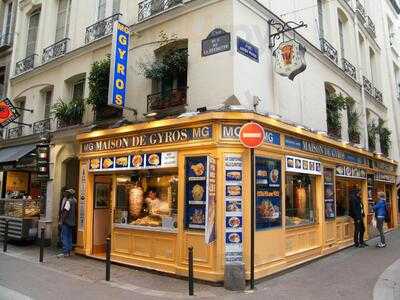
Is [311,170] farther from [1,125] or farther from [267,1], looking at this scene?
[1,125]

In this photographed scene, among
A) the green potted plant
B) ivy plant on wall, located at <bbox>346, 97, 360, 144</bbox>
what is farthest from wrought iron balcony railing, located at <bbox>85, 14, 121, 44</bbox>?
ivy plant on wall, located at <bbox>346, 97, 360, 144</bbox>

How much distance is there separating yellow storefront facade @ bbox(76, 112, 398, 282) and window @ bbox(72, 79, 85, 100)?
2.44m

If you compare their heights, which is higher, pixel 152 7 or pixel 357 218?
pixel 152 7

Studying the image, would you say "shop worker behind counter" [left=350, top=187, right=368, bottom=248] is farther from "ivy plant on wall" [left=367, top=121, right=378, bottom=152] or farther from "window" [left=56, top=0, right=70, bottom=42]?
"window" [left=56, top=0, right=70, bottom=42]

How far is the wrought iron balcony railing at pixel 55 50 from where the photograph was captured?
1345 cm

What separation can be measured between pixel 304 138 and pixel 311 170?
2.99ft

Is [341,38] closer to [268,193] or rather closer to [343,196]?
[343,196]

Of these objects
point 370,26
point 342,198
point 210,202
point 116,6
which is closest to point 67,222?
point 210,202

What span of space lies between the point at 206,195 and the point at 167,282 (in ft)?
6.57

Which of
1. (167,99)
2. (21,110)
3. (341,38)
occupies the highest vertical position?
(341,38)

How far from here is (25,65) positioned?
49.9 feet

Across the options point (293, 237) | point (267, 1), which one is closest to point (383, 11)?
point (267, 1)

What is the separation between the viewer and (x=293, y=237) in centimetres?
964

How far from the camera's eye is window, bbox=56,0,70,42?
14.0 m
